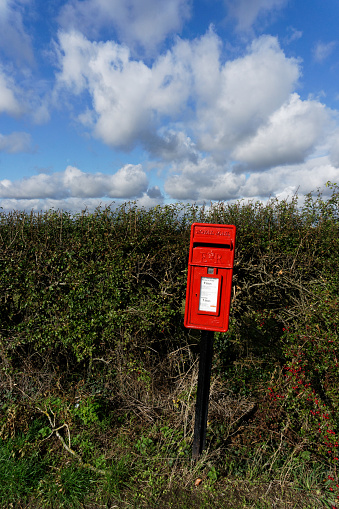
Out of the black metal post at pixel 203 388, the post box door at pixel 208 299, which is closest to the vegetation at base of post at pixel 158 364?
the black metal post at pixel 203 388

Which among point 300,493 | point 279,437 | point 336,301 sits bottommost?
point 300,493

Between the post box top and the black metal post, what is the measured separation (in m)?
0.82

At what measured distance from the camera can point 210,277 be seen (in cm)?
243

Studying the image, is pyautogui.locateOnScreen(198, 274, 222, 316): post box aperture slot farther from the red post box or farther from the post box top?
the post box top

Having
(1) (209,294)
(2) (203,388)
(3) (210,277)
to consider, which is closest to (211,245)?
(3) (210,277)

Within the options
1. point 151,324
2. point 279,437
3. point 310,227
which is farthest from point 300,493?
point 310,227

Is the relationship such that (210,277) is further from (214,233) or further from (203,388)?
(203,388)

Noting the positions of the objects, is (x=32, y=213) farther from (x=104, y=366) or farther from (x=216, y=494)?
(x=216, y=494)

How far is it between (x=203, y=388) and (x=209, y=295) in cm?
86

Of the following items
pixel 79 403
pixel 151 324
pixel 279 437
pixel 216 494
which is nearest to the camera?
pixel 216 494

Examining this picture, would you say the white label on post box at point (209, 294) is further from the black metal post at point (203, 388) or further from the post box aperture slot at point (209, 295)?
the black metal post at point (203, 388)

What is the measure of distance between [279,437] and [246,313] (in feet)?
4.34

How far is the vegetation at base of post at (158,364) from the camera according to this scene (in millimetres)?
2518

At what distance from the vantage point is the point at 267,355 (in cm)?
354
